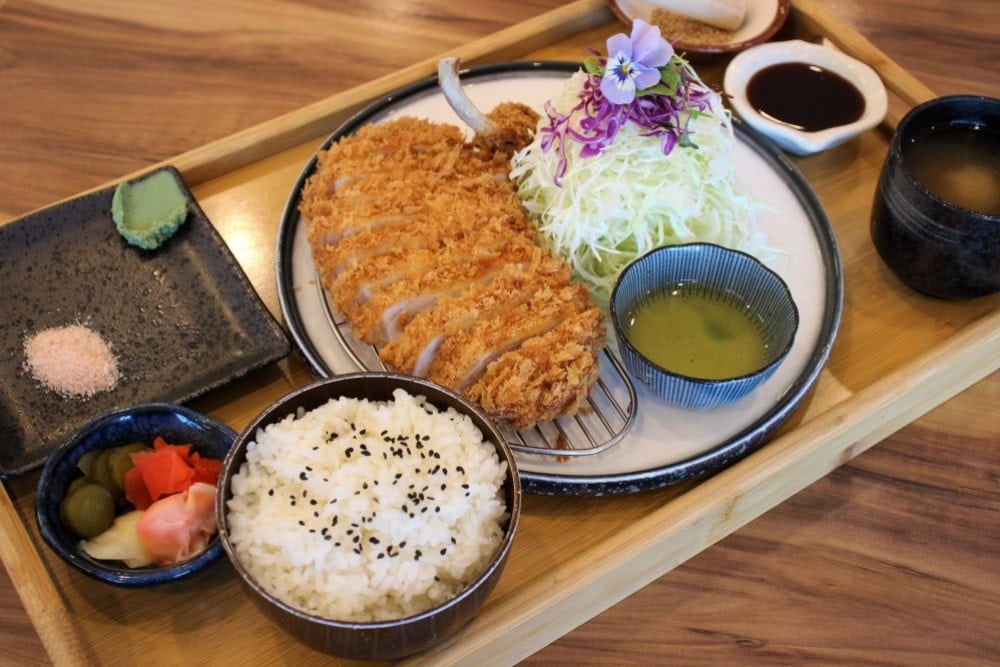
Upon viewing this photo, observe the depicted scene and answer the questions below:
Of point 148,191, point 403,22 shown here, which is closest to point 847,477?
point 148,191

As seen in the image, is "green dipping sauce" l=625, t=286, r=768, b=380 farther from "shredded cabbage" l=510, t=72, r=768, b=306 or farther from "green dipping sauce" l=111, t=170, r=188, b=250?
"green dipping sauce" l=111, t=170, r=188, b=250

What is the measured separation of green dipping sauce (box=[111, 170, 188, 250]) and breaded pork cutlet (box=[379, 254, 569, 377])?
33.8 inches

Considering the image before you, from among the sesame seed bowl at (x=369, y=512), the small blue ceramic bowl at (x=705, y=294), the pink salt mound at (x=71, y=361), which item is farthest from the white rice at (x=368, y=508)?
the pink salt mound at (x=71, y=361)

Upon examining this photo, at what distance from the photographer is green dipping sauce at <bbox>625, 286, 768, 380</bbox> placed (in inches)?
86.2

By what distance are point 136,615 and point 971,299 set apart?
238cm

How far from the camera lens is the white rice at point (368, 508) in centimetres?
166

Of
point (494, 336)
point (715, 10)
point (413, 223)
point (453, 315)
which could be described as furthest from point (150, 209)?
point (715, 10)

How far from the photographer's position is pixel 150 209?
2607mm

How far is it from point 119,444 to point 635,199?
150 centimetres

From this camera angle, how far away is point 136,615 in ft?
6.31

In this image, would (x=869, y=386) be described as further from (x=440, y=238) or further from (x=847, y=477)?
(x=440, y=238)

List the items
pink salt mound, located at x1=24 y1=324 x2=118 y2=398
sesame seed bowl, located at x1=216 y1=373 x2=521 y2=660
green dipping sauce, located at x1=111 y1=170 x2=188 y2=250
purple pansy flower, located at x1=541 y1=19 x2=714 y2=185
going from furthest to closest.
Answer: green dipping sauce, located at x1=111 y1=170 x2=188 y2=250
purple pansy flower, located at x1=541 y1=19 x2=714 y2=185
pink salt mound, located at x1=24 y1=324 x2=118 y2=398
sesame seed bowl, located at x1=216 y1=373 x2=521 y2=660

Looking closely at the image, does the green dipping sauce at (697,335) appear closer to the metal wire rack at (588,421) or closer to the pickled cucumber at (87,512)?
the metal wire rack at (588,421)

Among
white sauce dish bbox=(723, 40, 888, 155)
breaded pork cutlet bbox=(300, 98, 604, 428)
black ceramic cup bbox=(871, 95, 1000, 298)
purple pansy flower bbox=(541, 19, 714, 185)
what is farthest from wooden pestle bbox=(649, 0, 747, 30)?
breaded pork cutlet bbox=(300, 98, 604, 428)
